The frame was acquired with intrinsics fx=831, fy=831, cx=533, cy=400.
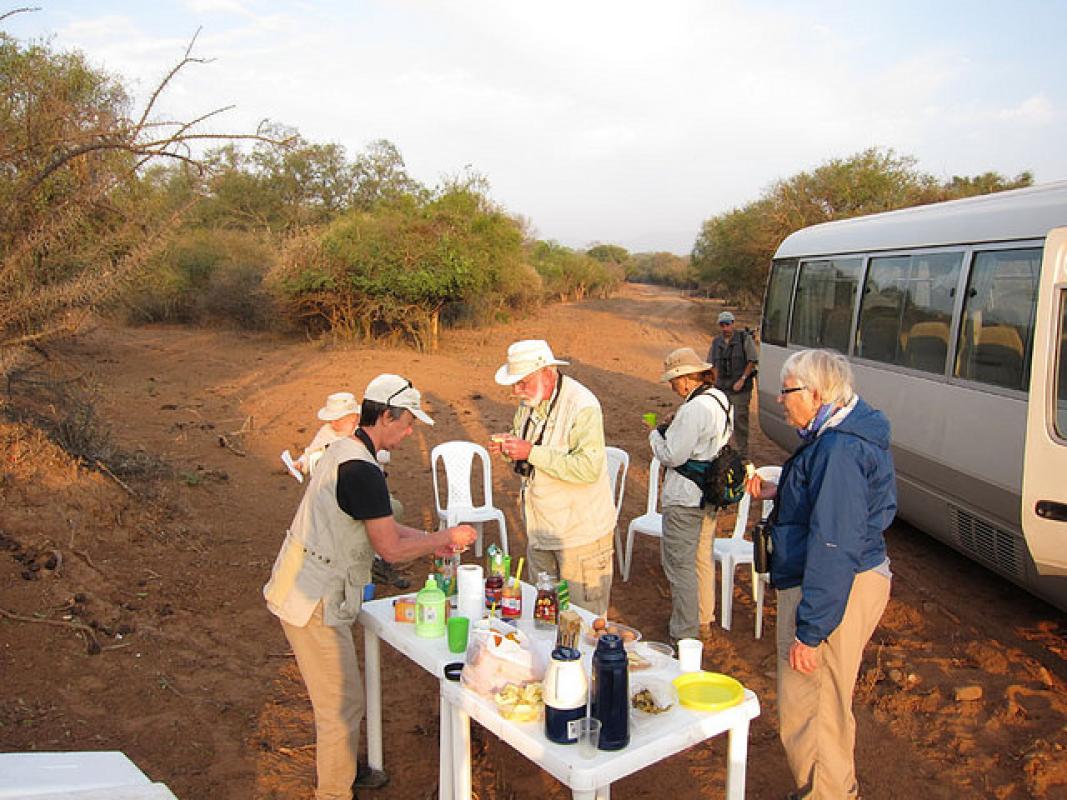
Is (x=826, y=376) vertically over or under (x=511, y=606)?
over

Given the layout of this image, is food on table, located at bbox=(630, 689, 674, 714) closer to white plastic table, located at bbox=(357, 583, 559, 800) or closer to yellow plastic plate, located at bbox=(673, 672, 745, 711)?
yellow plastic plate, located at bbox=(673, 672, 745, 711)

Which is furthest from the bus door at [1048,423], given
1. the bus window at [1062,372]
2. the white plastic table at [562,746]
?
the white plastic table at [562,746]

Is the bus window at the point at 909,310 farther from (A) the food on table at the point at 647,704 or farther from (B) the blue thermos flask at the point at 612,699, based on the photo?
(B) the blue thermos flask at the point at 612,699

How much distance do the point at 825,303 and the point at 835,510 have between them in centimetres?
595

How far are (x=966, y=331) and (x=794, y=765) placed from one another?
375cm

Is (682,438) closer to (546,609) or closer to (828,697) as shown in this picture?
(546,609)

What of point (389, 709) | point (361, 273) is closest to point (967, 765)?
point (389, 709)

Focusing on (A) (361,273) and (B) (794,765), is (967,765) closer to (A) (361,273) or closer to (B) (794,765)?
(B) (794,765)

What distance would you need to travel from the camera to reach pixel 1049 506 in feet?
14.8

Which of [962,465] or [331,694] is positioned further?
[962,465]

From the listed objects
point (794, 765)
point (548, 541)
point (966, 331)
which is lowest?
point (794, 765)

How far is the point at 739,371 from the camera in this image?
10234 millimetres

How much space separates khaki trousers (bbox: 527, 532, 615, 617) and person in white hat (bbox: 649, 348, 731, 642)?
81 centimetres

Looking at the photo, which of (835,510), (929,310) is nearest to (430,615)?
(835,510)
